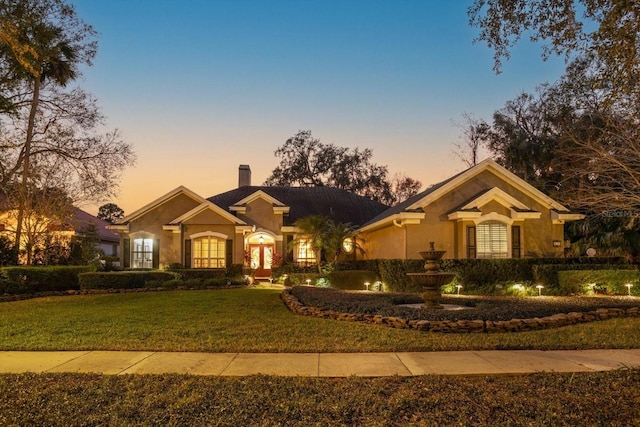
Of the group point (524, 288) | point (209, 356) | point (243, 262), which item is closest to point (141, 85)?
point (243, 262)

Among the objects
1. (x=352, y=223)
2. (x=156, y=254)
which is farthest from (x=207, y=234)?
(x=352, y=223)

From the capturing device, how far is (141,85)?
20.5 m

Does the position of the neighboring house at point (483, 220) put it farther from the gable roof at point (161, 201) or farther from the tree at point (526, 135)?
the gable roof at point (161, 201)

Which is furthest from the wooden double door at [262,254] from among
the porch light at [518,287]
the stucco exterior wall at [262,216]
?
the porch light at [518,287]

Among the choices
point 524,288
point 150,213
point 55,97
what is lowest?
point 524,288

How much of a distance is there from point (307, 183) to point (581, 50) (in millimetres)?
38984

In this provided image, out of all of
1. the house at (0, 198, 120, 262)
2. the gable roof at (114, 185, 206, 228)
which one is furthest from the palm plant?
the house at (0, 198, 120, 262)

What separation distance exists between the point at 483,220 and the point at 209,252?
14.0 m

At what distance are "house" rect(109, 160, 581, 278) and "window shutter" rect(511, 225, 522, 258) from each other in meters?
0.04

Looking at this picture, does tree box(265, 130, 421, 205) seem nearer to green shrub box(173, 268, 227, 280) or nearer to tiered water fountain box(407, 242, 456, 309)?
green shrub box(173, 268, 227, 280)

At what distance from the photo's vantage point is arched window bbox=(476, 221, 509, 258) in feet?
64.7

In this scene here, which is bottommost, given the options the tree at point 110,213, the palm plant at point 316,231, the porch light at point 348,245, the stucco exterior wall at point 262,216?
the porch light at point 348,245

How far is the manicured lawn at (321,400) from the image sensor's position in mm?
4562

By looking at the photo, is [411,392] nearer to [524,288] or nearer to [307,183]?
[524,288]
